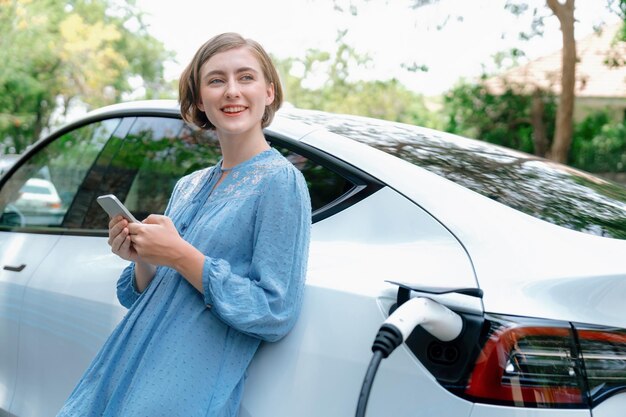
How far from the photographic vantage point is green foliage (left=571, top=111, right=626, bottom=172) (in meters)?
20.9

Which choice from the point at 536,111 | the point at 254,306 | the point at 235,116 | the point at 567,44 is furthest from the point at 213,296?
the point at 536,111

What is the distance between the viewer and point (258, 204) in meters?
1.83

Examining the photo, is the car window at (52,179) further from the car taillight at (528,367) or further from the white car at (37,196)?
the car taillight at (528,367)

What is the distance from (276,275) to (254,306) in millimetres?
84

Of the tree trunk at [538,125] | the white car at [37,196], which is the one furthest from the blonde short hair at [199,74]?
the tree trunk at [538,125]

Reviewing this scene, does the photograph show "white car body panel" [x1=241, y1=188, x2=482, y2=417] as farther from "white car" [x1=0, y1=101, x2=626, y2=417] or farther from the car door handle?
the car door handle

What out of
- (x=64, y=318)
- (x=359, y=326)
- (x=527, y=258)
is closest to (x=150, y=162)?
(x=64, y=318)

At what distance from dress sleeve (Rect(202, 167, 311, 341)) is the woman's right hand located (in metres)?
0.23

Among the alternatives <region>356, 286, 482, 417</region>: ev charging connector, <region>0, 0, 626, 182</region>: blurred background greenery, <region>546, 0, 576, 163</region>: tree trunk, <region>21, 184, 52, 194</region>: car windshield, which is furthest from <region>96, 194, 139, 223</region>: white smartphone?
<region>546, 0, 576, 163</region>: tree trunk

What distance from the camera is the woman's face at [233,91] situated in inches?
76.5

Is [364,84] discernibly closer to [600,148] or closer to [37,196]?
[600,148]

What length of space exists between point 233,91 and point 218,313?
0.54 metres

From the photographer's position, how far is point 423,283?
1.68 m

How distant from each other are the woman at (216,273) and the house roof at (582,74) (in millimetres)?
20157
